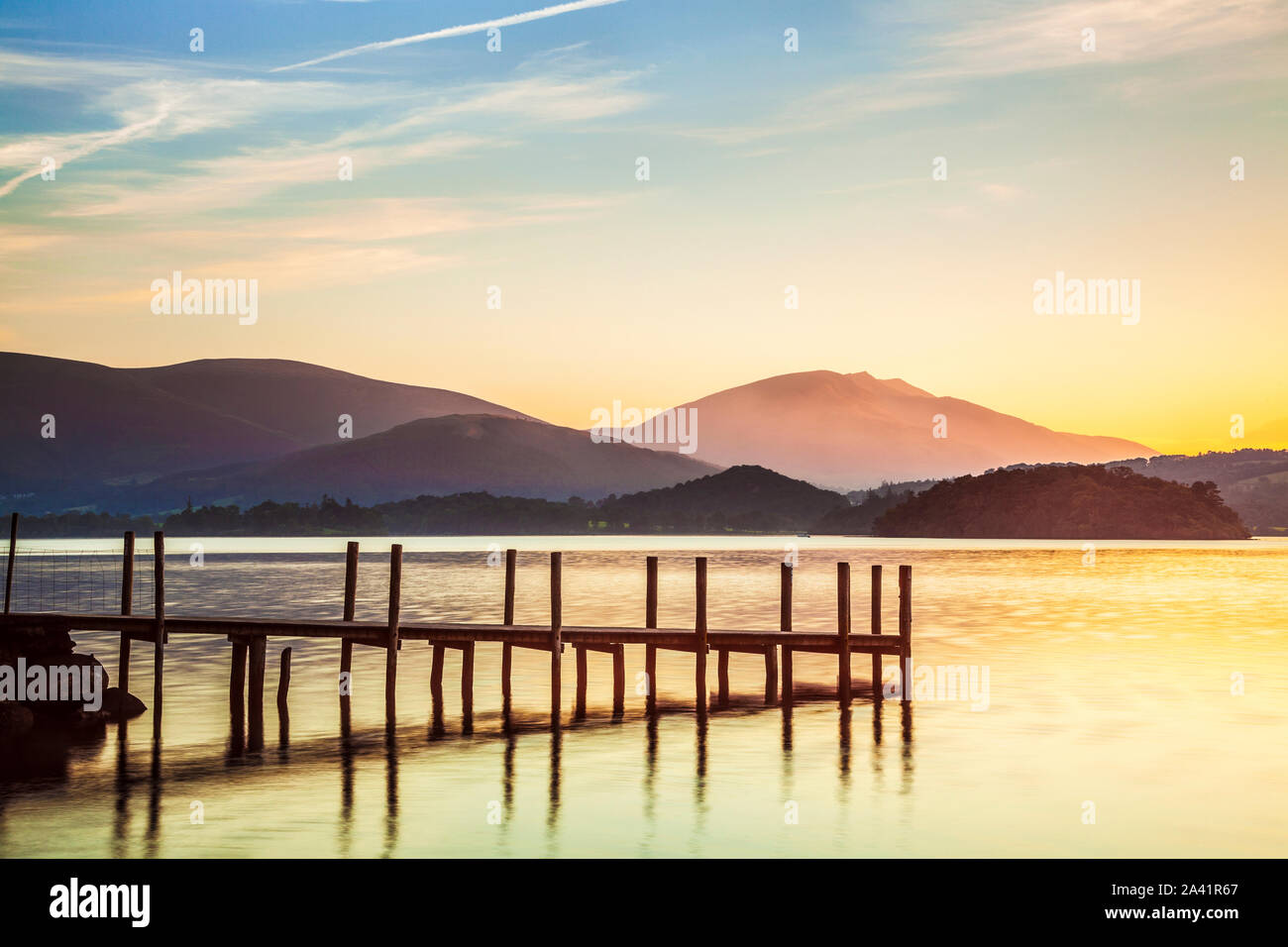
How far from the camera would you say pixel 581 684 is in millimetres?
32500

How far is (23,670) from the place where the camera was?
1119 inches

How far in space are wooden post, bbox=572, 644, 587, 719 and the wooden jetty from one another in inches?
1.1

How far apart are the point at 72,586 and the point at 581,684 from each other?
7255cm

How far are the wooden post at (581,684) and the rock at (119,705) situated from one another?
33.3ft

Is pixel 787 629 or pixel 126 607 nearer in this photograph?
pixel 787 629

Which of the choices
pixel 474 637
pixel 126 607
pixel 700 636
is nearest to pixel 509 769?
pixel 474 637

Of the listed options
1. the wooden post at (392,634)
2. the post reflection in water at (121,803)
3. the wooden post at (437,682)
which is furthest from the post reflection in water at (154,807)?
the wooden post at (437,682)

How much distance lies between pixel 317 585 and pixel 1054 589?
4891cm

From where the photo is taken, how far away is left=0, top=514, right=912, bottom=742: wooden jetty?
29.2 m

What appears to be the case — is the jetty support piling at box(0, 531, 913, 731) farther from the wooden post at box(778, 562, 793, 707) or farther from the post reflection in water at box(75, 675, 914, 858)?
the post reflection in water at box(75, 675, 914, 858)

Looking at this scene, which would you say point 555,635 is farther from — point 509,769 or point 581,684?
point 509,769
